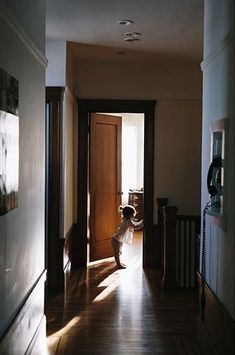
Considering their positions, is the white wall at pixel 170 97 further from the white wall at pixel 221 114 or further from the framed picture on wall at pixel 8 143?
the framed picture on wall at pixel 8 143

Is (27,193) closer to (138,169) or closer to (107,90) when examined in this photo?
(107,90)

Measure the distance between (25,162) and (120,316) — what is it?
2202mm

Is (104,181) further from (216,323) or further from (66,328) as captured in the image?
(216,323)

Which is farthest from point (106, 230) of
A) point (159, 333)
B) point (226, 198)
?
point (226, 198)

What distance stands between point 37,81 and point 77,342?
208 centimetres

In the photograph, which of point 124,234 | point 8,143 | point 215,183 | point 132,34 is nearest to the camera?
point 8,143

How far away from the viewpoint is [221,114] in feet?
9.45

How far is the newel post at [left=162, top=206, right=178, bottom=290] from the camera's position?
5.47 meters

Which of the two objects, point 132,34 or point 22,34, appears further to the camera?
point 132,34

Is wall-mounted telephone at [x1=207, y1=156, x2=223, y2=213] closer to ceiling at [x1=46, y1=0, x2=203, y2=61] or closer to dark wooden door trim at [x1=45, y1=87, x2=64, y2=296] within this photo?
ceiling at [x1=46, y1=0, x2=203, y2=61]

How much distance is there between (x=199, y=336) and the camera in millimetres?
3580

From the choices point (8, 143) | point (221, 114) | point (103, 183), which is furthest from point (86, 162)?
point (8, 143)

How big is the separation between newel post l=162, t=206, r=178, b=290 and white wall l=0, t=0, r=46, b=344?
7.12 feet

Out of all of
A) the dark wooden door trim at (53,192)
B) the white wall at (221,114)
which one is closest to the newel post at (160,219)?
the dark wooden door trim at (53,192)
